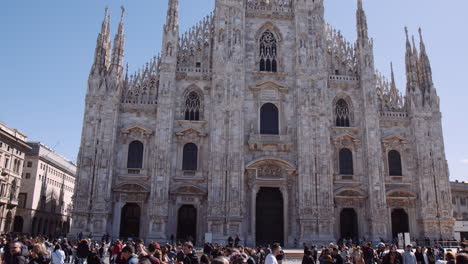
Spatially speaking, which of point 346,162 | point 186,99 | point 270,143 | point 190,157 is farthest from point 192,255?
point 346,162

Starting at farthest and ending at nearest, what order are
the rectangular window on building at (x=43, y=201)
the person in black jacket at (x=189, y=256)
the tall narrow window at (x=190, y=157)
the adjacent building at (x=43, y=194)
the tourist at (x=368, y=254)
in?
the rectangular window on building at (x=43, y=201) → the adjacent building at (x=43, y=194) → the tall narrow window at (x=190, y=157) → the tourist at (x=368, y=254) → the person in black jacket at (x=189, y=256)

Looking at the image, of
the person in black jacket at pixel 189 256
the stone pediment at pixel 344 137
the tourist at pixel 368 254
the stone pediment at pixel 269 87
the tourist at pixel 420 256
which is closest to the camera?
the person in black jacket at pixel 189 256

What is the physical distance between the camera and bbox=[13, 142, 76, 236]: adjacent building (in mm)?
51188

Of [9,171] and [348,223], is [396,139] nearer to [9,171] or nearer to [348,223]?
[348,223]

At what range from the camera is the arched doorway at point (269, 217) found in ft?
109

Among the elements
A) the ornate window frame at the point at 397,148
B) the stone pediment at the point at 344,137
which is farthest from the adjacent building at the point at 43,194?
the ornate window frame at the point at 397,148

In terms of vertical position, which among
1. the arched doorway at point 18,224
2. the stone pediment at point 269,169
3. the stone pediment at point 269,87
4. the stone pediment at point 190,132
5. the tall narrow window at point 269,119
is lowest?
the arched doorway at point 18,224

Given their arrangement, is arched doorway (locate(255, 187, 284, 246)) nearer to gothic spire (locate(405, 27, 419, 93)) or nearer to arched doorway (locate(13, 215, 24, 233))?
gothic spire (locate(405, 27, 419, 93))

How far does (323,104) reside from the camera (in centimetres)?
3472

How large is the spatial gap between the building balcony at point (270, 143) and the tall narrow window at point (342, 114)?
4.93 m

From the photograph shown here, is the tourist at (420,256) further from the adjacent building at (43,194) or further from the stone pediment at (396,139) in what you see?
the adjacent building at (43,194)

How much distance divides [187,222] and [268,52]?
15.6 m

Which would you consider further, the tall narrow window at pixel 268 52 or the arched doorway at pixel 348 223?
the tall narrow window at pixel 268 52

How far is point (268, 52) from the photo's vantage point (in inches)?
1447
